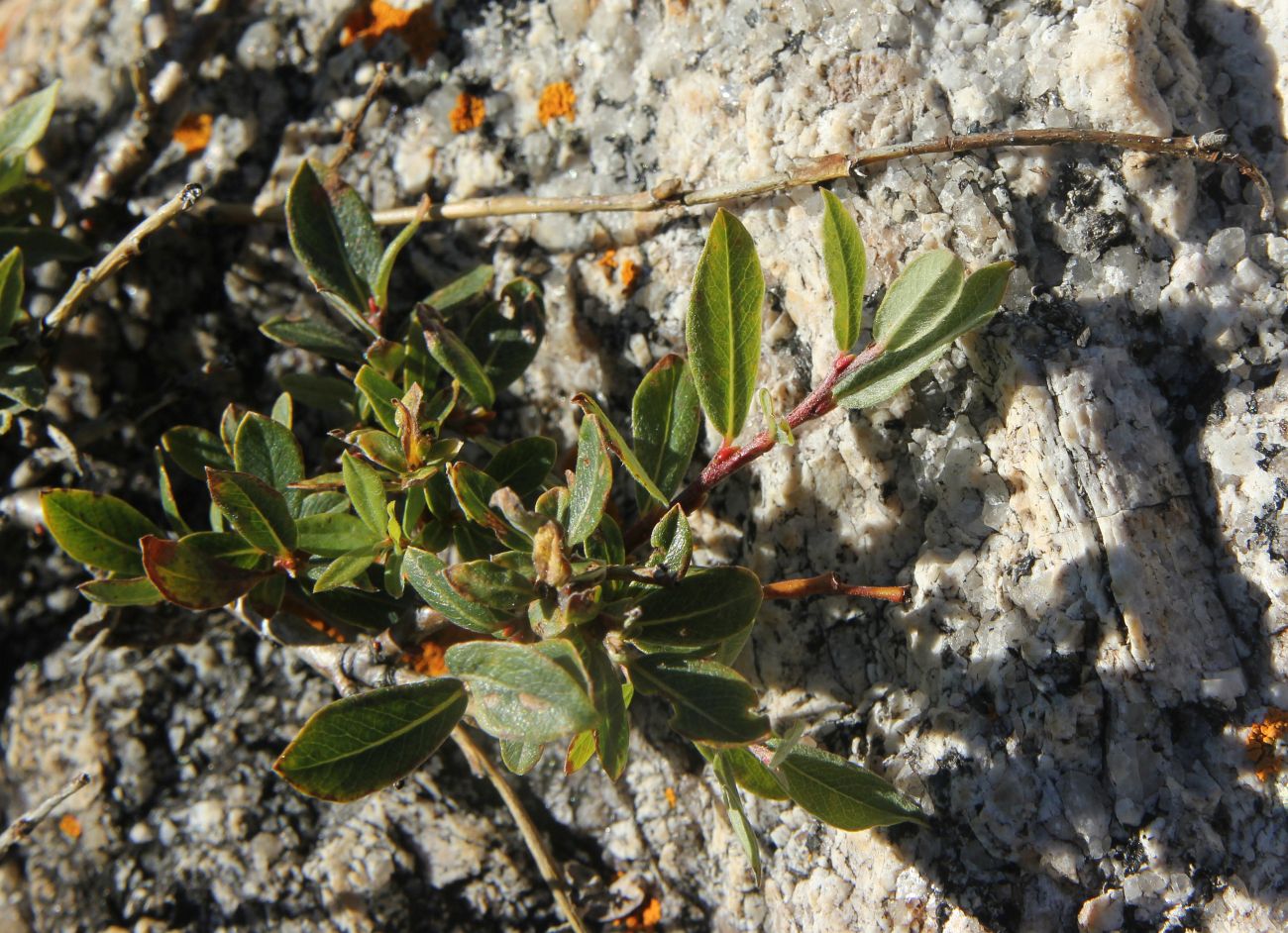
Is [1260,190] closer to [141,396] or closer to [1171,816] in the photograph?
[1171,816]

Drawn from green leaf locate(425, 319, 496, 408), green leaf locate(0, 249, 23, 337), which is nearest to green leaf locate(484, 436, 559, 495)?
green leaf locate(425, 319, 496, 408)

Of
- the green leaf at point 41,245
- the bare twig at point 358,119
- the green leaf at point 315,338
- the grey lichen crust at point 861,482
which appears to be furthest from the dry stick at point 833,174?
the green leaf at point 41,245

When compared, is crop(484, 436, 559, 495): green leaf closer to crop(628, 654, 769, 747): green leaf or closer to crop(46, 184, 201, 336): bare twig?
crop(628, 654, 769, 747): green leaf

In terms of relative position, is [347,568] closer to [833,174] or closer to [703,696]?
[703,696]

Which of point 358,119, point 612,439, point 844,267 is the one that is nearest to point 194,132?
point 358,119

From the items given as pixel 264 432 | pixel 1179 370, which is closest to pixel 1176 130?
pixel 1179 370

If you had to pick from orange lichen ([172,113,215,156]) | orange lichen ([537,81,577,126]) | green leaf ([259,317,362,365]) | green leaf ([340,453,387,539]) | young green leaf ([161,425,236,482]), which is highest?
orange lichen ([537,81,577,126])
